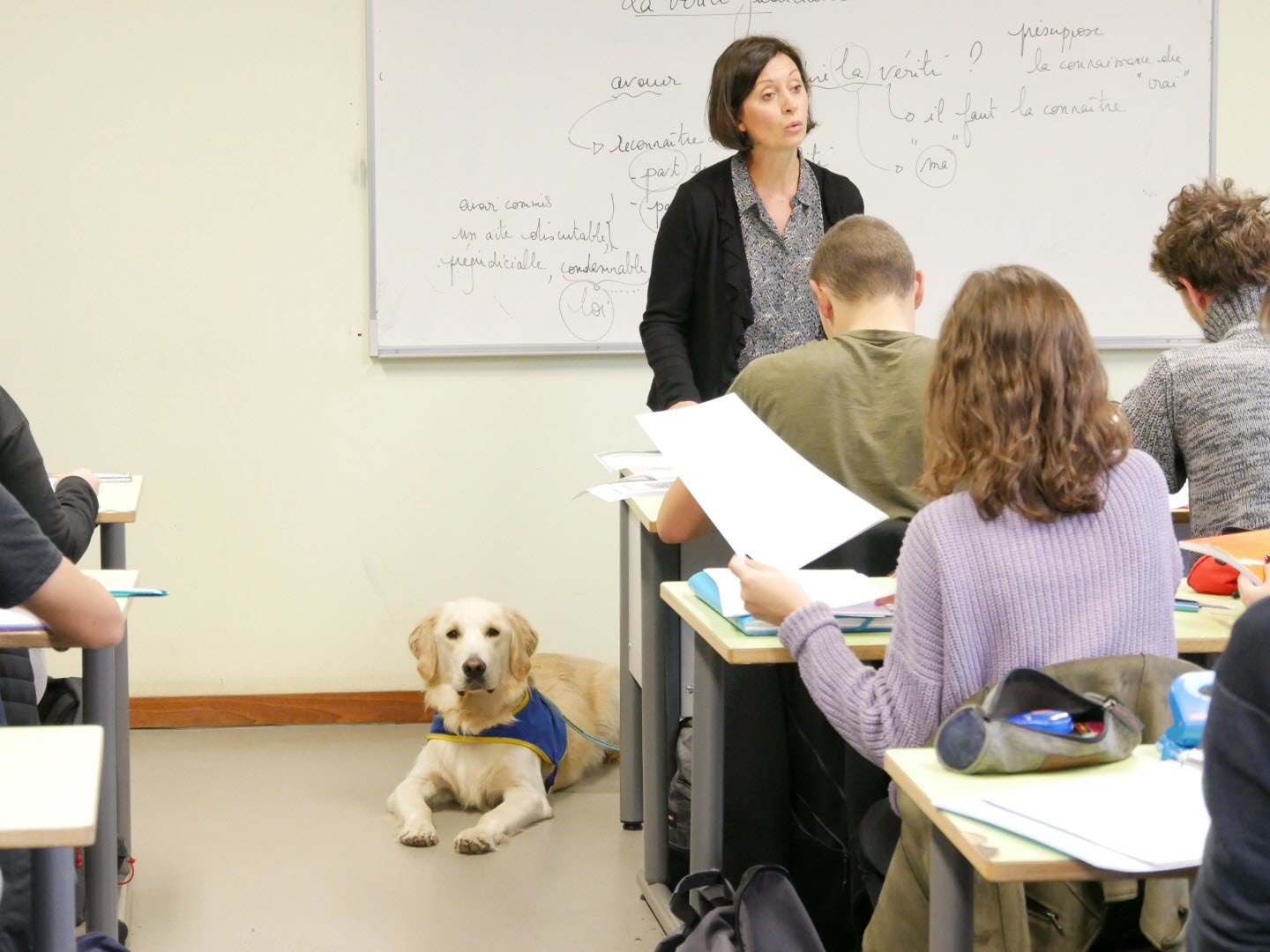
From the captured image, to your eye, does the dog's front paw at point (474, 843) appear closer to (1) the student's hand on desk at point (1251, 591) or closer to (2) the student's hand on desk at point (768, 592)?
(2) the student's hand on desk at point (768, 592)

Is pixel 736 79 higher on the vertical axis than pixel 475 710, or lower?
higher

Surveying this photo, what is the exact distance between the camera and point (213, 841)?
3283mm

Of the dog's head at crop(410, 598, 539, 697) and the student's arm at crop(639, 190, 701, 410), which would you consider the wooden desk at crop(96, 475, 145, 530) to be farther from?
the student's arm at crop(639, 190, 701, 410)

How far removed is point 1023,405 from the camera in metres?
1.62

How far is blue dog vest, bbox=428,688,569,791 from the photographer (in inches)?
136

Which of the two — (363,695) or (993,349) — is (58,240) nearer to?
(363,695)

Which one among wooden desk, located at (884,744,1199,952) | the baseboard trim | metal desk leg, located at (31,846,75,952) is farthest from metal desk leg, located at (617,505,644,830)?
metal desk leg, located at (31,846,75,952)

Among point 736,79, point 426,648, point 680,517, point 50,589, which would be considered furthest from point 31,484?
point 736,79

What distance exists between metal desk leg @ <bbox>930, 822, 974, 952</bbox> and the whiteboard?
2.94 m

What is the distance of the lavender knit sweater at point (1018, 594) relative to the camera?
158 cm

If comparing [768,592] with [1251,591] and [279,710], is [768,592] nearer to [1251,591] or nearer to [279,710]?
[1251,591]

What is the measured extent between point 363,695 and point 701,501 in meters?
2.37

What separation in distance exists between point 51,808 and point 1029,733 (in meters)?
0.91

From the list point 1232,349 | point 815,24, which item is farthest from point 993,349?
point 815,24
